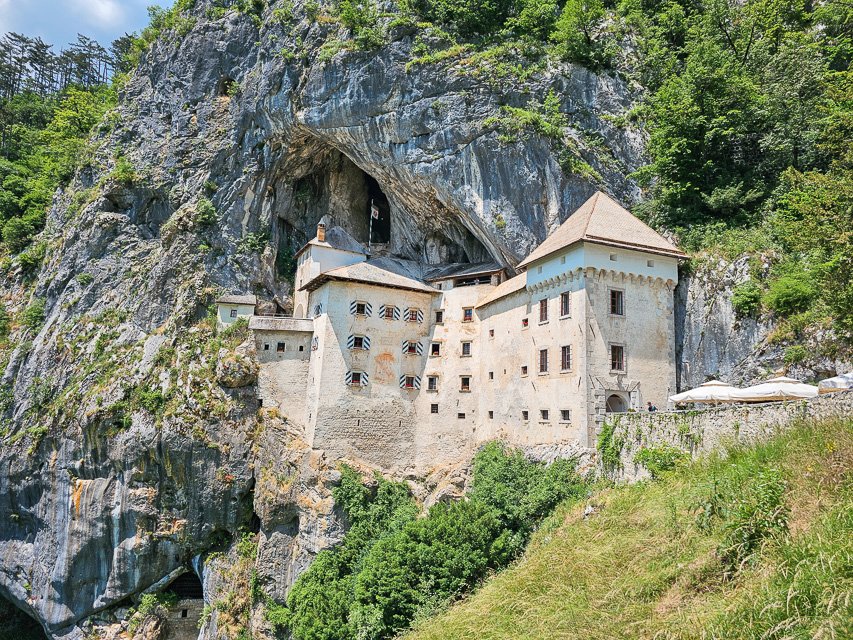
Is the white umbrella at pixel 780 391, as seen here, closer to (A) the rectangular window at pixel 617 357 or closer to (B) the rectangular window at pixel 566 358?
(A) the rectangular window at pixel 617 357

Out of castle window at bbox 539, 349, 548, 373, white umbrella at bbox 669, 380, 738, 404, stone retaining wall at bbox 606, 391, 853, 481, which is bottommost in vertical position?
stone retaining wall at bbox 606, 391, 853, 481

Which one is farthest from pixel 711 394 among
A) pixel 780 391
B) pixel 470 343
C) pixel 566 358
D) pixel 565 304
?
pixel 470 343

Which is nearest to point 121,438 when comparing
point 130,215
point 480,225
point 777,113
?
point 130,215

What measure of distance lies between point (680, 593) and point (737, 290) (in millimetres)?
17554

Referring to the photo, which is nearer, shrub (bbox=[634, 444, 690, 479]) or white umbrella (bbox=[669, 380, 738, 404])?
shrub (bbox=[634, 444, 690, 479])

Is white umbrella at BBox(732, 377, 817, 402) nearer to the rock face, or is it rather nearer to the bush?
the bush

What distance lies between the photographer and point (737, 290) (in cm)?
2525

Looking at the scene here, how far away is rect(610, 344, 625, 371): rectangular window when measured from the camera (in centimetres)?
2603

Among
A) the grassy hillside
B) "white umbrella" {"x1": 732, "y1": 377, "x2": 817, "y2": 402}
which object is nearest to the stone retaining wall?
the grassy hillside

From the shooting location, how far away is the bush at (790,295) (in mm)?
22859

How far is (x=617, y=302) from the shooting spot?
2664 cm

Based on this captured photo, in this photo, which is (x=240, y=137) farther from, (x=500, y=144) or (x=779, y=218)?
(x=779, y=218)

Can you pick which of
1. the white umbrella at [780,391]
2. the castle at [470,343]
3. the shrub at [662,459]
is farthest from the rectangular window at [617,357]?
the white umbrella at [780,391]

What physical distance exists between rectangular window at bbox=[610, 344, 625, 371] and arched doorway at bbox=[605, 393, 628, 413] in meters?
1.25
